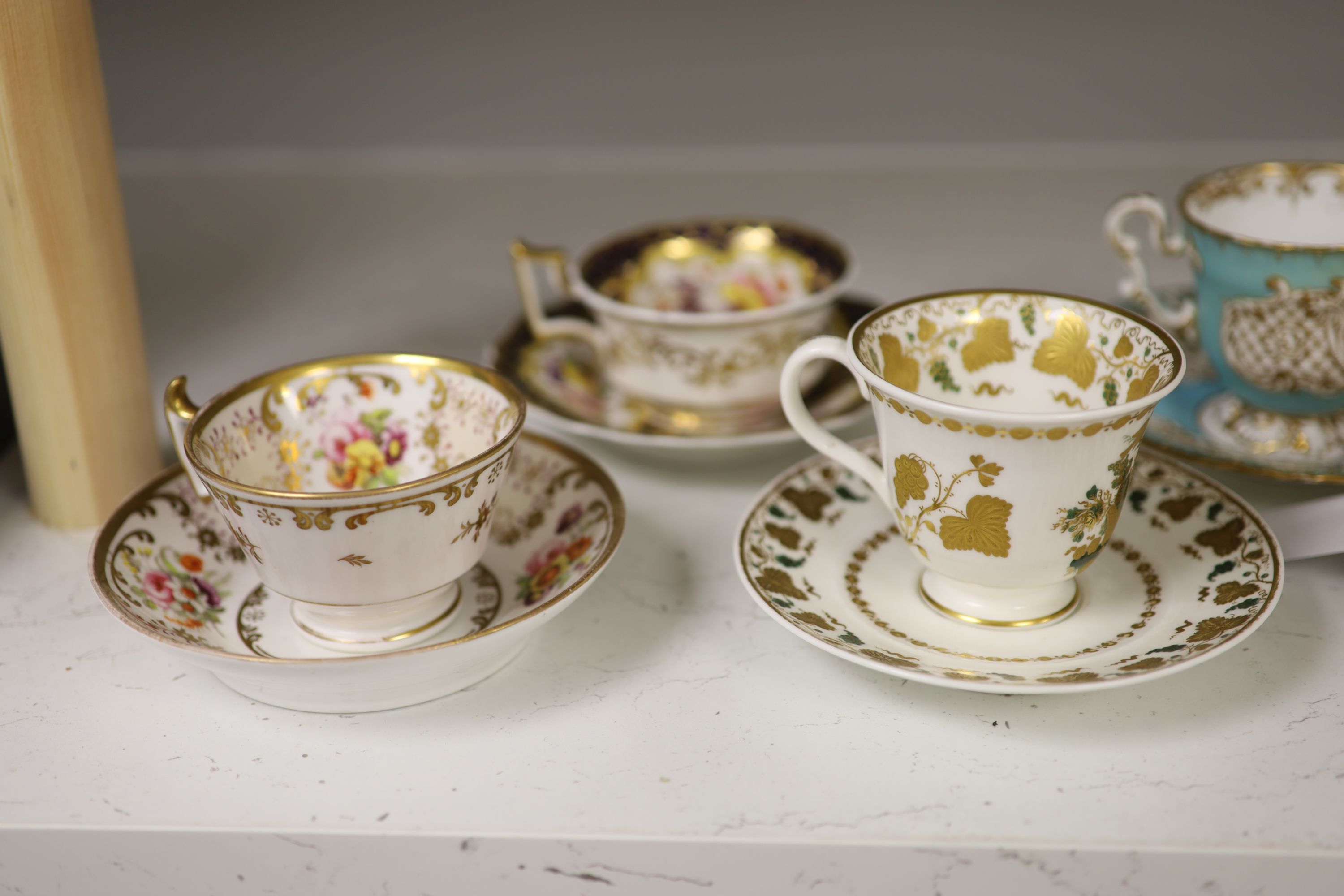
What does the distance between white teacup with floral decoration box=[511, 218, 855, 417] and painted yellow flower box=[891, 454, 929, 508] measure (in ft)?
0.77

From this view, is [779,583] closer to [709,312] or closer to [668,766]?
[668,766]

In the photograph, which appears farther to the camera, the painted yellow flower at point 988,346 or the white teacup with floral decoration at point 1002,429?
the painted yellow flower at point 988,346

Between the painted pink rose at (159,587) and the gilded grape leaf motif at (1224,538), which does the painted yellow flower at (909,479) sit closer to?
the gilded grape leaf motif at (1224,538)

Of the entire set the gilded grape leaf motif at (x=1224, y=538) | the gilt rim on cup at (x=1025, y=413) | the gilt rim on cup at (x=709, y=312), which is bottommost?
the gilded grape leaf motif at (x=1224, y=538)

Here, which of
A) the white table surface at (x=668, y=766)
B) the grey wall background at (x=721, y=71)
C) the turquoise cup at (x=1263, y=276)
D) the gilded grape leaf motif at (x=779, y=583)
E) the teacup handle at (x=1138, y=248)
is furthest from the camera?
the grey wall background at (x=721, y=71)

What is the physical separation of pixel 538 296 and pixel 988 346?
398mm

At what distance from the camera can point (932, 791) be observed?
545 millimetres

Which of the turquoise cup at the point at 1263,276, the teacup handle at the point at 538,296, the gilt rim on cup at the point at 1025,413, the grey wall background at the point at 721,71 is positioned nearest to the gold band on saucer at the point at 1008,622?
the gilt rim on cup at the point at 1025,413

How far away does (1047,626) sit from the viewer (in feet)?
2.07

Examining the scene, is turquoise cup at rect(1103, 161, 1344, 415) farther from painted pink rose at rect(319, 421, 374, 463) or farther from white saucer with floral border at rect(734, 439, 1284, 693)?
painted pink rose at rect(319, 421, 374, 463)

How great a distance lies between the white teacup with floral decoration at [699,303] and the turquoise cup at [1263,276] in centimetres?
23

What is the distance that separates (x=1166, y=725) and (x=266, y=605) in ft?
1.54

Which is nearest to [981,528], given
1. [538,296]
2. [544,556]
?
[544,556]

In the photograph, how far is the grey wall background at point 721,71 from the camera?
1.32m
